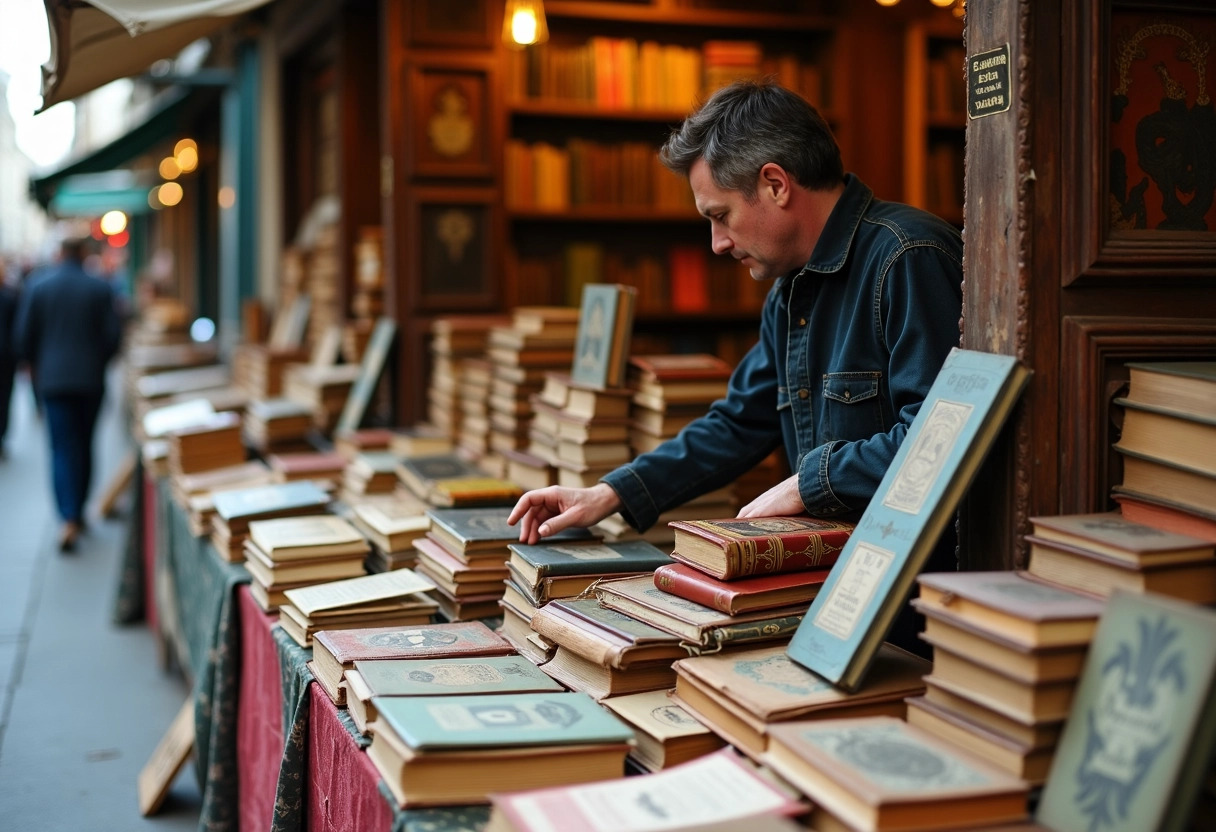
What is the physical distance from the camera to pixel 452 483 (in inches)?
131

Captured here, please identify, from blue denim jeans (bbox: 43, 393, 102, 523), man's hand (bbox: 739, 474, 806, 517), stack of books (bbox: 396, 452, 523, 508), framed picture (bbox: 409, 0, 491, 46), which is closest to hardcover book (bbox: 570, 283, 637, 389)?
stack of books (bbox: 396, 452, 523, 508)

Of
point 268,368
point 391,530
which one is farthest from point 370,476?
point 268,368

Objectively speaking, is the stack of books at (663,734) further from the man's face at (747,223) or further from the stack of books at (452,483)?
the stack of books at (452,483)

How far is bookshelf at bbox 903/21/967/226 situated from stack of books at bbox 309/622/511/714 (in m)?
3.98

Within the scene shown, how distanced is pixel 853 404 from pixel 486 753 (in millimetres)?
1049

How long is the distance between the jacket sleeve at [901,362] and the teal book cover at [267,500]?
1826mm

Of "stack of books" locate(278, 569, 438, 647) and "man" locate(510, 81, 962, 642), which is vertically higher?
"man" locate(510, 81, 962, 642)

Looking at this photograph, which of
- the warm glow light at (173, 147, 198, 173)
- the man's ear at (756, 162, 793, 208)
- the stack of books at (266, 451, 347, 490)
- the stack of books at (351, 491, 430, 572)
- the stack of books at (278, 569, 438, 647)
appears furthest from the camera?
the warm glow light at (173, 147, 198, 173)

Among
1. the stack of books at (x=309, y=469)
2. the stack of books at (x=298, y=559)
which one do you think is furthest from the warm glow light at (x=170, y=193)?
the stack of books at (x=298, y=559)

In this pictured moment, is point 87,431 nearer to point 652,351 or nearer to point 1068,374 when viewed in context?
point 652,351

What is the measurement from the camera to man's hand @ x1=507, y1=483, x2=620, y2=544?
255 cm

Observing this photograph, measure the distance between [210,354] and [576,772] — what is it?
26.8ft

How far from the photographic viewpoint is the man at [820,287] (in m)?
2.13

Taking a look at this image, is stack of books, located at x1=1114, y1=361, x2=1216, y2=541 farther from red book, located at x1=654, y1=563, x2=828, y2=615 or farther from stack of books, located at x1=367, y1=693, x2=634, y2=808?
stack of books, located at x1=367, y1=693, x2=634, y2=808
